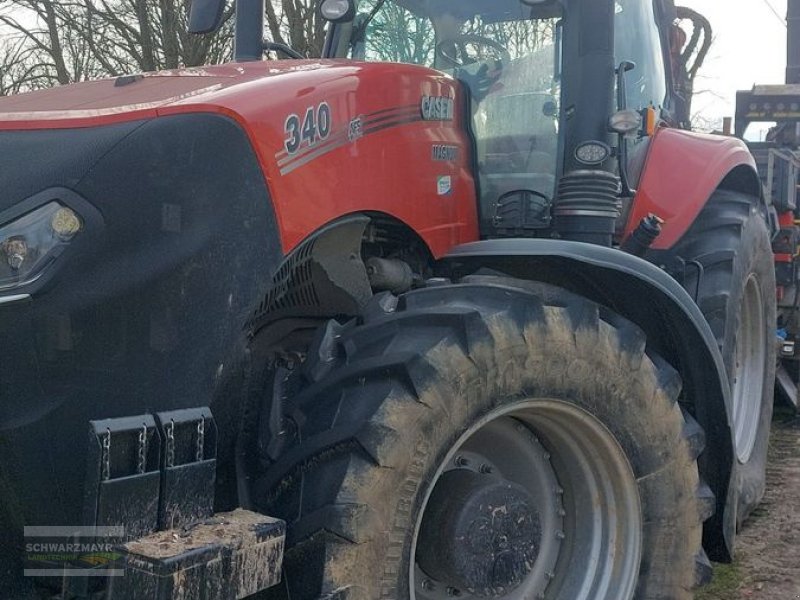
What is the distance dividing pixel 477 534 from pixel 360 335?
613 mm

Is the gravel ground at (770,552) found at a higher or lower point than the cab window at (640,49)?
lower

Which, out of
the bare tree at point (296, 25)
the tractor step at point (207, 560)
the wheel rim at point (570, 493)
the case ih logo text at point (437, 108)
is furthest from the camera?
the bare tree at point (296, 25)

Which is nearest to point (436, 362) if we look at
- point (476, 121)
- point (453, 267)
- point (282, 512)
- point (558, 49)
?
point (282, 512)

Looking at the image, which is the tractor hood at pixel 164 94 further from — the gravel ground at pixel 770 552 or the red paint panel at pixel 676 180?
the gravel ground at pixel 770 552

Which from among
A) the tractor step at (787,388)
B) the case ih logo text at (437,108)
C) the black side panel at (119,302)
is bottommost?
the tractor step at (787,388)

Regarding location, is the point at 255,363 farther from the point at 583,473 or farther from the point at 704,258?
the point at 704,258

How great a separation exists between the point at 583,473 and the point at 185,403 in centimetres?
131

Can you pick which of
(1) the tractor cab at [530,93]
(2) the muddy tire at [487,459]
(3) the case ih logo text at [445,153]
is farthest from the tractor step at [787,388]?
(3) the case ih logo text at [445,153]

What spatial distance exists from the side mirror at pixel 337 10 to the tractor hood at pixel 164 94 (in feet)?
2.19

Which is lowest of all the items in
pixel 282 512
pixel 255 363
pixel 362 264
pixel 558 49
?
pixel 282 512

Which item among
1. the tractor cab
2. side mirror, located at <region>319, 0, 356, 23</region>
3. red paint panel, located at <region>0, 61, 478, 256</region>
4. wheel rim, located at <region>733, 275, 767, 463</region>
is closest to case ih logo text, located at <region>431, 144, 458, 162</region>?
red paint panel, located at <region>0, 61, 478, 256</region>

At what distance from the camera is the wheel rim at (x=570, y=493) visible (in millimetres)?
2783

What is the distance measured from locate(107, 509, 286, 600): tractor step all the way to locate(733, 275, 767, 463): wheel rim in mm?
3236

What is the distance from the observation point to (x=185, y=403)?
217 centimetres
